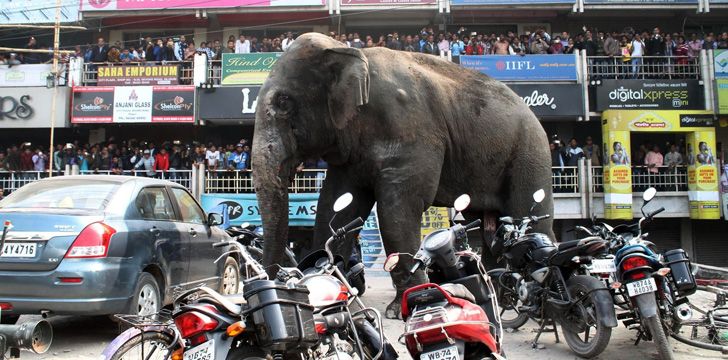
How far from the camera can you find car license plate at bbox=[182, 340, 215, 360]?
265 centimetres

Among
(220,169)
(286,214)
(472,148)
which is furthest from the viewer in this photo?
(220,169)

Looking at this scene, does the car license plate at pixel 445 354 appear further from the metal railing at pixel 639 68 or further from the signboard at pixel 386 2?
the signboard at pixel 386 2

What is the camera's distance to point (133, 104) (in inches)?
672

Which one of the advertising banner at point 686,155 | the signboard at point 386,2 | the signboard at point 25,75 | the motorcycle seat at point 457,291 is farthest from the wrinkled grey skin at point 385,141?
the signboard at point 25,75

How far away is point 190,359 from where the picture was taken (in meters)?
2.69

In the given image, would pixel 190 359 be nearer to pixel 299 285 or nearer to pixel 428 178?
pixel 299 285

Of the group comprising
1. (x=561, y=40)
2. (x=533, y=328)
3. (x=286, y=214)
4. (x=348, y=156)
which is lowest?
(x=533, y=328)

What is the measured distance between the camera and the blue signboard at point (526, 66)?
55.3ft

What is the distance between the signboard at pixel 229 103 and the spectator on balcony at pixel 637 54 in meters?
10.9

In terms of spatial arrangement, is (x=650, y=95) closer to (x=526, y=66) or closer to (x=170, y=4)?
(x=526, y=66)

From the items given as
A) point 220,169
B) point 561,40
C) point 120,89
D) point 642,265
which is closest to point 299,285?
point 642,265

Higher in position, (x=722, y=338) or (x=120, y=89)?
(x=120, y=89)

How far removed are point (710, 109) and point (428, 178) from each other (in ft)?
47.1

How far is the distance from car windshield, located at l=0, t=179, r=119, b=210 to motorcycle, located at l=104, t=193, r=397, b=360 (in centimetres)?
221
